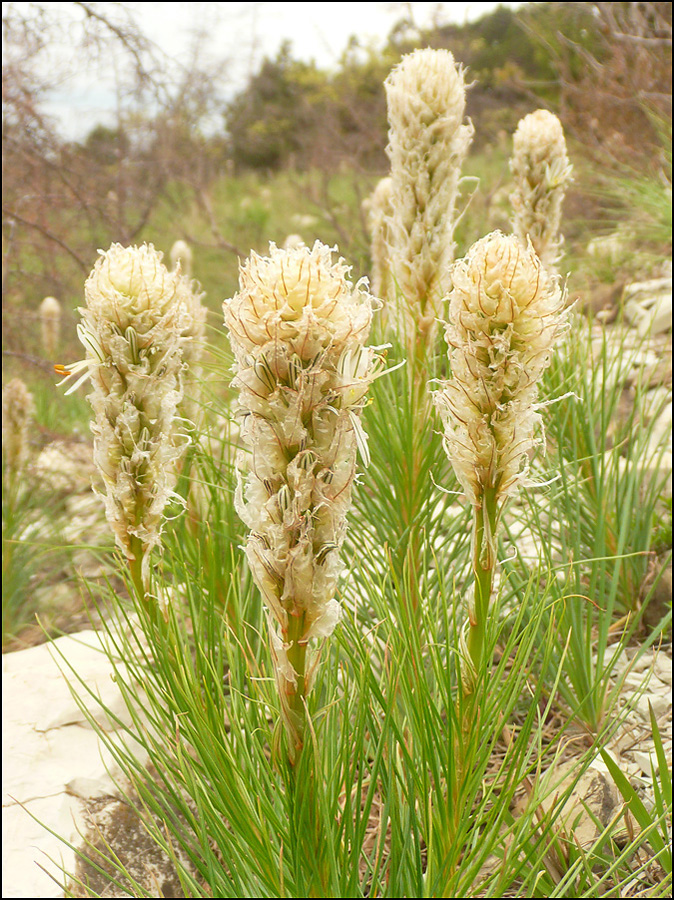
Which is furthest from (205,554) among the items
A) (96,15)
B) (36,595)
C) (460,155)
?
(96,15)

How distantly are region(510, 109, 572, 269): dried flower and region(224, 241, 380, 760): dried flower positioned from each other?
1899mm

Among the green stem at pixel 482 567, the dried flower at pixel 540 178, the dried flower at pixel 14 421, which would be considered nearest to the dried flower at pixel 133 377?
the green stem at pixel 482 567

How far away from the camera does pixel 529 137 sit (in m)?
2.67

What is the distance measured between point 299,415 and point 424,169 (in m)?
1.51

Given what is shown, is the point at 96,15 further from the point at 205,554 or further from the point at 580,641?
the point at 580,641

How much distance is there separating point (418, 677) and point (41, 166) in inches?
175

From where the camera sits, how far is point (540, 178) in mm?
2697

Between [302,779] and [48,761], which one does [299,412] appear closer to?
[302,779]

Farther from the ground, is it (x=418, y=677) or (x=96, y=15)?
(x=96, y=15)

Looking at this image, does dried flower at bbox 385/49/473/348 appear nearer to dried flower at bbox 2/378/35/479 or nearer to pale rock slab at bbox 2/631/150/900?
pale rock slab at bbox 2/631/150/900

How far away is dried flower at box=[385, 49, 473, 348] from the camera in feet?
7.16

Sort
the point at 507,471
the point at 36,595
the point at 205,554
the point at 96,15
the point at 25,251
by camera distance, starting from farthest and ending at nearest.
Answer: the point at 25,251
the point at 36,595
the point at 96,15
the point at 205,554
the point at 507,471

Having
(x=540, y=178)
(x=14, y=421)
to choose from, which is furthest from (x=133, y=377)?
(x=14, y=421)

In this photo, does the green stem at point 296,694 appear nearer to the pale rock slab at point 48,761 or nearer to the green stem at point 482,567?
the green stem at point 482,567
